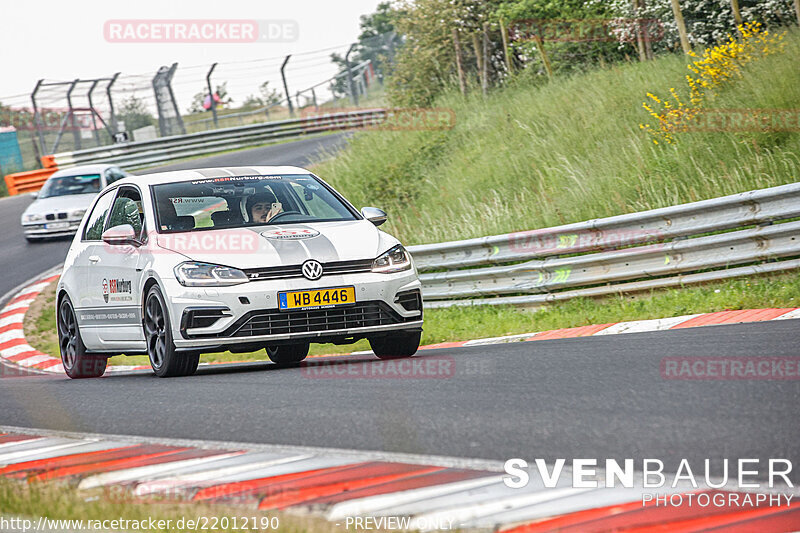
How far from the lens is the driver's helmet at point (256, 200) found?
8755mm

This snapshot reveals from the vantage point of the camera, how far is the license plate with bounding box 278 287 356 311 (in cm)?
772

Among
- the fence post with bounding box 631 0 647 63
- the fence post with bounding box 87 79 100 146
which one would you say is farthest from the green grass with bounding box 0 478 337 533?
the fence post with bounding box 87 79 100 146

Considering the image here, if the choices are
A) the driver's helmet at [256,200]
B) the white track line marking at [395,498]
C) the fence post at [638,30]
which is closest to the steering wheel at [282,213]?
the driver's helmet at [256,200]

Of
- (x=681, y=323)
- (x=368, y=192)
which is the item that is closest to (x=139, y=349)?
(x=681, y=323)

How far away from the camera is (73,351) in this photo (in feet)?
32.6

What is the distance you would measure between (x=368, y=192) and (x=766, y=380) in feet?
48.7

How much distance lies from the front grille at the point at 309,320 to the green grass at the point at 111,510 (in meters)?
3.40

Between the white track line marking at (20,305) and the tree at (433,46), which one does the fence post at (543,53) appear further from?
the white track line marking at (20,305)

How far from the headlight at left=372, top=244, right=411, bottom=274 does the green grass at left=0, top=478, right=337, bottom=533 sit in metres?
4.00

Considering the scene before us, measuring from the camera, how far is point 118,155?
34.2 m

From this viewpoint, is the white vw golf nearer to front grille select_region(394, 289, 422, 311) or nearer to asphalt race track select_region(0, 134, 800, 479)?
front grille select_region(394, 289, 422, 311)

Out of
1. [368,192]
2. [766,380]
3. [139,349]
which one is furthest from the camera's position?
[368,192]

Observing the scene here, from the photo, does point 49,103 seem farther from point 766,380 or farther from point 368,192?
point 766,380

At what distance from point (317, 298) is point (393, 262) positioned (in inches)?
28.7
